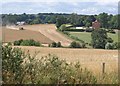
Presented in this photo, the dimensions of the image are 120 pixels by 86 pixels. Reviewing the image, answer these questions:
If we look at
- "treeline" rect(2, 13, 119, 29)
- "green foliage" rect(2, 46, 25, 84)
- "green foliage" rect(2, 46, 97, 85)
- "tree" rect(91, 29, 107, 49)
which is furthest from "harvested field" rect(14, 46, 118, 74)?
"tree" rect(91, 29, 107, 49)

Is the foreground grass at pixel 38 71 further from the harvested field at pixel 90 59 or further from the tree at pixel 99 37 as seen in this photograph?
the tree at pixel 99 37

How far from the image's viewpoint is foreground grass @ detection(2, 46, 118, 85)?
4.73 m

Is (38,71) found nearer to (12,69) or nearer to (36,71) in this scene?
(36,71)

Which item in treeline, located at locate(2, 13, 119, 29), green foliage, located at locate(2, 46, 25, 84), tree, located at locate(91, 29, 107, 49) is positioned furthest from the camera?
tree, located at locate(91, 29, 107, 49)

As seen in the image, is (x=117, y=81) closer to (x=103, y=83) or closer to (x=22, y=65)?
(x=103, y=83)

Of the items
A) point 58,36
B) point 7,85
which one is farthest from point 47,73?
point 58,36

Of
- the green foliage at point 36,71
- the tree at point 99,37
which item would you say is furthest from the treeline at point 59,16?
the green foliage at point 36,71

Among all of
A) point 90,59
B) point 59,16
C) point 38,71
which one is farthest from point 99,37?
point 38,71

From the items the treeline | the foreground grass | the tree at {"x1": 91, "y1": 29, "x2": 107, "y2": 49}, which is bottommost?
the tree at {"x1": 91, "y1": 29, "x2": 107, "y2": 49}

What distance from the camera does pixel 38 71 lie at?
4.93 meters

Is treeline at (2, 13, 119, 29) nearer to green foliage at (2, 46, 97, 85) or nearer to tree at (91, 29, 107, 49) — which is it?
tree at (91, 29, 107, 49)

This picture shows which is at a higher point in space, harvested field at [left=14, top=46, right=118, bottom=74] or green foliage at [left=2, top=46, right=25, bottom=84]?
green foliage at [left=2, top=46, right=25, bottom=84]

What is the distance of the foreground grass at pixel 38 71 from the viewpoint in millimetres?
4734

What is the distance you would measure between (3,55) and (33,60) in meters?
0.52
